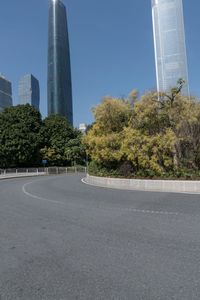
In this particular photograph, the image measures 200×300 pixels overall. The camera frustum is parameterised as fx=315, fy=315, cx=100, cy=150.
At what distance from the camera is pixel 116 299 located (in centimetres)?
382

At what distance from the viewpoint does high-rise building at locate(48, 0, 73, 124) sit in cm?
13425

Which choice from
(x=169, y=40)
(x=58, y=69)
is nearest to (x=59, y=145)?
(x=169, y=40)

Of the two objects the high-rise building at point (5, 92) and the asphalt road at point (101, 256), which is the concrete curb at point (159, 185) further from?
the high-rise building at point (5, 92)

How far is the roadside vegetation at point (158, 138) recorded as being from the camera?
2159cm

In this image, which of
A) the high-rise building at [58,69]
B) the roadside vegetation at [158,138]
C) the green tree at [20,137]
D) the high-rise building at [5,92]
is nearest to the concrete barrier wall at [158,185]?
the roadside vegetation at [158,138]

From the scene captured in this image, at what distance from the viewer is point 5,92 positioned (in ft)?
509

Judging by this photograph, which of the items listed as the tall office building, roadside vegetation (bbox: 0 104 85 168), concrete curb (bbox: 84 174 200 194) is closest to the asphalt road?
concrete curb (bbox: 84 174 200 194)

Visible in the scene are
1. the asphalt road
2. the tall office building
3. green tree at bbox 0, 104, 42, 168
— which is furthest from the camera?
green tree at bbox 0, 104, 42, 168

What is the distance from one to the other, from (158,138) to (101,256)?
16715 millimetres

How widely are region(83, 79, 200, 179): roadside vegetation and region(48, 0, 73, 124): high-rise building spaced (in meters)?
110

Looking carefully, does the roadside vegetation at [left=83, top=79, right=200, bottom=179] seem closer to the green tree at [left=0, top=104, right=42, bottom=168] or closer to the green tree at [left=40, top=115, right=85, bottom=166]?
the green tree at [left=0, top=104, right=42, bottom=168]

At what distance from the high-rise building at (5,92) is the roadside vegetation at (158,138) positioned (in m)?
133

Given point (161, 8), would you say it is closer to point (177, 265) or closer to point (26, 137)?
point (26, 137)

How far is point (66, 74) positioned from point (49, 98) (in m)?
13.4
